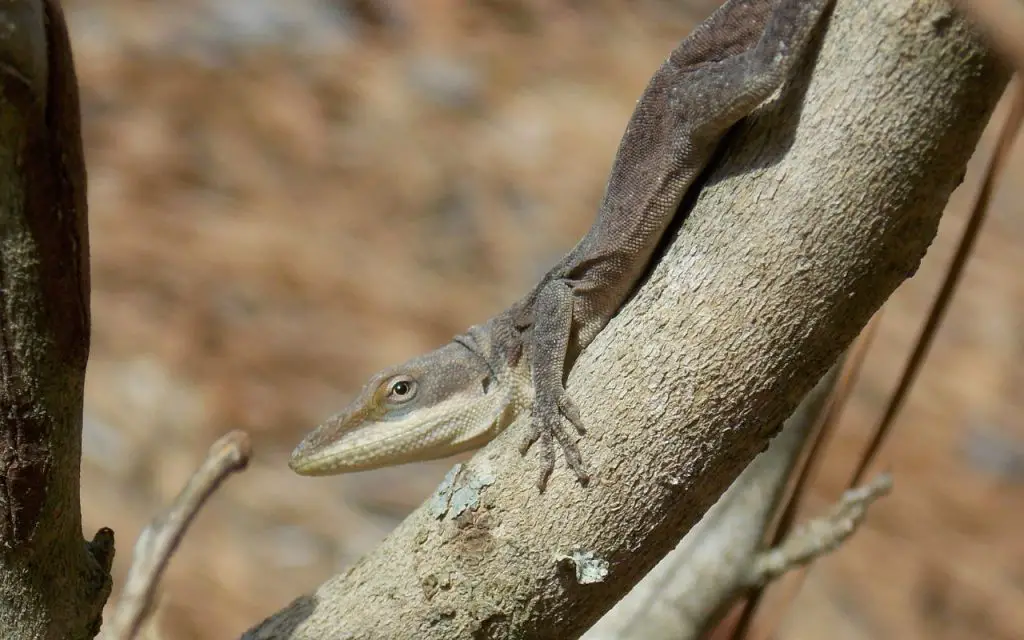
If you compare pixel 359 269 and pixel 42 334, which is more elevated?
pixel 359 269

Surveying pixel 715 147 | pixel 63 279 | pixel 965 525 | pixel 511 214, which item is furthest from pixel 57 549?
pixel 965 525

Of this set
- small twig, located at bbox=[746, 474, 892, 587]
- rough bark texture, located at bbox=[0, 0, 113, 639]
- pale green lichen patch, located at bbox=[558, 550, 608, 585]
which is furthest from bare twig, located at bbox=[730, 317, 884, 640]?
rough bark texture, located at bbox=[0, 0, 113, 639]

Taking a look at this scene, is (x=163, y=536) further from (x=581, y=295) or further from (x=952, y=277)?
(x=952, y=277)

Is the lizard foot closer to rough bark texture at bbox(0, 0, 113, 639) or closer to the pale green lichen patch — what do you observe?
the pale green lichen patch

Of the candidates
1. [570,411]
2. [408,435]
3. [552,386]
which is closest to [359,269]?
[408,435]

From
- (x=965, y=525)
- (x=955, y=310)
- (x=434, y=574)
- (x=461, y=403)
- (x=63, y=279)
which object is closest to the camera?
(x=63, y=279)

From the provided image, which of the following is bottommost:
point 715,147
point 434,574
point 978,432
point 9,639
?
point 9,639

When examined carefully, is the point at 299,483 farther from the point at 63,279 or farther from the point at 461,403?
the point at 63,279

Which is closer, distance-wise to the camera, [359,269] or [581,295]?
[581,295]

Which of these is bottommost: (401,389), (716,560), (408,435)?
(716,560)
